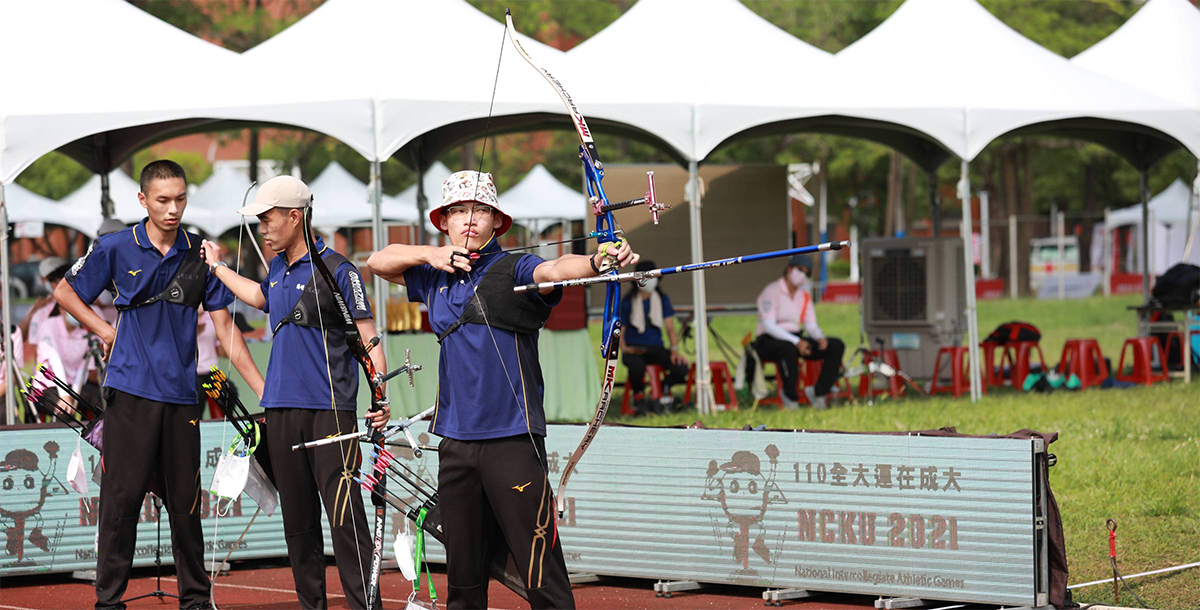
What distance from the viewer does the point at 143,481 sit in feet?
18.7

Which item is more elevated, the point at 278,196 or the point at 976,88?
the point at 976,88

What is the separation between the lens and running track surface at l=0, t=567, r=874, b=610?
20.6ft

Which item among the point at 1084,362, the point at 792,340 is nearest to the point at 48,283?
the point at 792,340

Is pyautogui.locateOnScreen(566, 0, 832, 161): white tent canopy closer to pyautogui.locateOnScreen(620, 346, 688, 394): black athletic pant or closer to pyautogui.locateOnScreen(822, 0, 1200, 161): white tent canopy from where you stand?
pyautogui.locateOnScreen(822, 0, 1200, 161): white tent canopy

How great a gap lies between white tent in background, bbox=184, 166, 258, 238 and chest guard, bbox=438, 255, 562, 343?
65.8ft

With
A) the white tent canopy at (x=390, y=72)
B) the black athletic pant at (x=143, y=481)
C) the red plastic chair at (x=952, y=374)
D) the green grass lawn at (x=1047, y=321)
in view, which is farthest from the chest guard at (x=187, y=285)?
the green grass lawn at (x=1047, y=321)

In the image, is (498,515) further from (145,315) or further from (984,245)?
(984,245)

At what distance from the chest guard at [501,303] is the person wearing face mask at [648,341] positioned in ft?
26.0

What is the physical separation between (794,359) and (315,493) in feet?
25.4

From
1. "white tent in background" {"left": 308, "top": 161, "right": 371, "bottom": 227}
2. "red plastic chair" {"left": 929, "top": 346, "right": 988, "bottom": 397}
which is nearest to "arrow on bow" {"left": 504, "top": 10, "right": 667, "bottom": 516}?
"red plastic chair" {"left": 929, "top": 346, "right": 988, "bottom": 397}

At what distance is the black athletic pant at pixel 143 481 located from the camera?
5641mm

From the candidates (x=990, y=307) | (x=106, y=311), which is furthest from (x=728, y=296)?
(x=990, y=307)

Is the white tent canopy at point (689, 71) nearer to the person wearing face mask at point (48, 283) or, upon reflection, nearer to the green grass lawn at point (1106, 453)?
the green grass lawn at point (1106, 453)

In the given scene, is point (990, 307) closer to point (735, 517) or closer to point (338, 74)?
point (338, 74)
